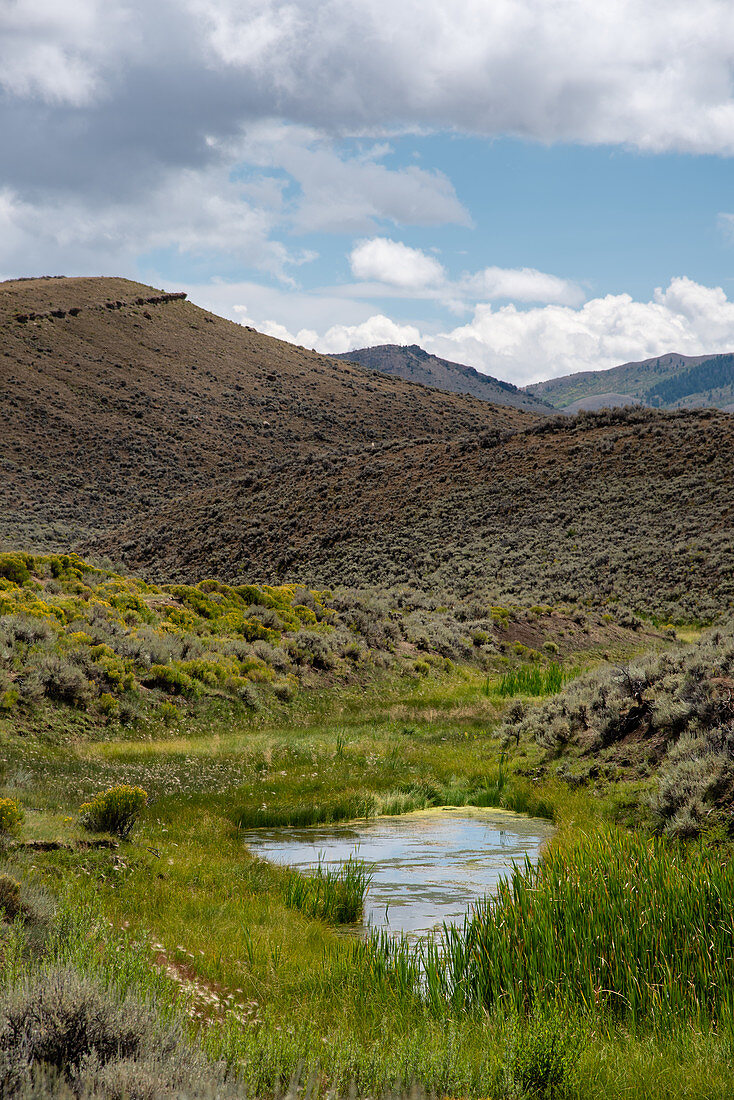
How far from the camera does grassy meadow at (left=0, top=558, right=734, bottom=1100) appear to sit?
3979mm

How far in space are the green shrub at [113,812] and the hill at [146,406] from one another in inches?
1878

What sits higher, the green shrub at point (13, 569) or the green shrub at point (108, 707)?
the green shrub at point (13, 569)

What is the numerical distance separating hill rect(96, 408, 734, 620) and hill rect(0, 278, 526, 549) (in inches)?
357

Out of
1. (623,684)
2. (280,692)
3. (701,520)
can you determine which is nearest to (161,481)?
(701,520)

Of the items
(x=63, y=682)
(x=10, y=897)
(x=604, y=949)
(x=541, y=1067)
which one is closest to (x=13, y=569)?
(x=63, y=682)

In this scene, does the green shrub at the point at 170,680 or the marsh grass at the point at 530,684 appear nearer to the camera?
the green shrub at the point at 170,680

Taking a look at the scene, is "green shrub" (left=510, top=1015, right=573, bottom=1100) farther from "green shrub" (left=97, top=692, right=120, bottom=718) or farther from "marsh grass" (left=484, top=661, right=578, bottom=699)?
"marsh grass" (left=484, top=661, right=578, bottom=699)

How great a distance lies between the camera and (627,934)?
5.30m

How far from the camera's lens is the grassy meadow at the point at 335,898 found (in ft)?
13.1

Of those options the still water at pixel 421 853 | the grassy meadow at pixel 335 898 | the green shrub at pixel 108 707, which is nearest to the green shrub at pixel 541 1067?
the grassy meadow at pixel 335 898

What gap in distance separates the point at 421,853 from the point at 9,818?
4.71 m

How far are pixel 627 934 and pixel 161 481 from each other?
7384cm

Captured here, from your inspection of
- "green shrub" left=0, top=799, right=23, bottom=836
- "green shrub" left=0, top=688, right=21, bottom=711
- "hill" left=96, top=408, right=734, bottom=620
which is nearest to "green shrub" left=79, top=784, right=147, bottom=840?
"green shrub" left=0, top=799, right=23, bottom=836

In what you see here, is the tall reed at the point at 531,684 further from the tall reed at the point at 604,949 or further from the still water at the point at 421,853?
the tall reed at the point at 604,949
